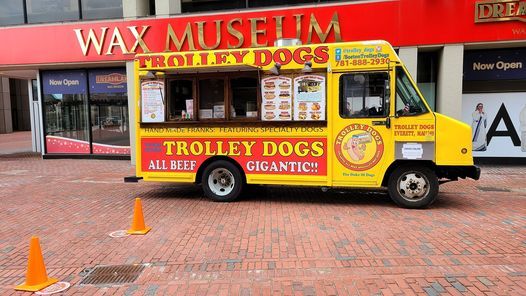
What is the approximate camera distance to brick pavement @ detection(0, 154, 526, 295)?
14.9 feet

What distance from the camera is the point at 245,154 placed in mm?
8344

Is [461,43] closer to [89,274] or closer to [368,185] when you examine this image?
[368,185]

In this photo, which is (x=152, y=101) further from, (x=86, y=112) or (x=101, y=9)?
(x=86, y=112)

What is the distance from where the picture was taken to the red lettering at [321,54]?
25.6ft

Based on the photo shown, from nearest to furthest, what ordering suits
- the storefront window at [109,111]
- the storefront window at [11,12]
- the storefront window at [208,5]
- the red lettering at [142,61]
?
the red lettering at [142,61]
the storefront window at [208,5]
the storefront window at [109,111]
the storefront window at [11,12]

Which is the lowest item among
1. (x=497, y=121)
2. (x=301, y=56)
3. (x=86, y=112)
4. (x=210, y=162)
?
(x=210, y=162)

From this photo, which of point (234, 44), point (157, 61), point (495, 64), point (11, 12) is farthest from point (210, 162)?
point (11, 12)

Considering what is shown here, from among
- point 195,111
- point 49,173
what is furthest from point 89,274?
point 49,173

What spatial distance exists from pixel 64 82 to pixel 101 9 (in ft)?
10.1

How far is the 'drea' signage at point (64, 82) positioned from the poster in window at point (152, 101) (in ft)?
25.5

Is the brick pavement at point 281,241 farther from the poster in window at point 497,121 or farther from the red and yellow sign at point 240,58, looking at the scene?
the poster in window at point 497,121

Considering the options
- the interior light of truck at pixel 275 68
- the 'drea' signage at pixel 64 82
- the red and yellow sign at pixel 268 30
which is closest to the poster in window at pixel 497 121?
the red and yellow sign at pixel 268 30

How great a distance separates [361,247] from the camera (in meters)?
5.57

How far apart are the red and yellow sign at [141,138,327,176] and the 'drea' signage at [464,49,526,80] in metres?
7.44
